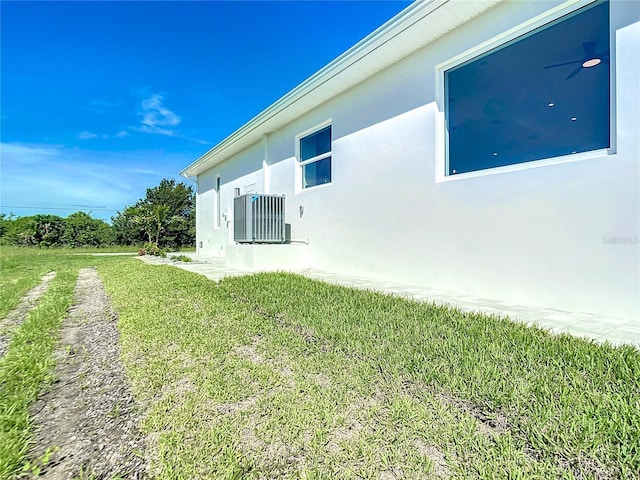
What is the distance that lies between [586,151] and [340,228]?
414 cm

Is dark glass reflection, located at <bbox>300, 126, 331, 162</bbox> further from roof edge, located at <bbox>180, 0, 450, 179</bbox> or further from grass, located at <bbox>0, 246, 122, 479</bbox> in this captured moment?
grass, located at <bbox>0, 246, 122, 479</bbox>

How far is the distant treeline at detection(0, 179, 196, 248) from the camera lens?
61.0 feet

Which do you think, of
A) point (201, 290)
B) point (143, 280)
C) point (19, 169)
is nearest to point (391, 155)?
point (201, 290)

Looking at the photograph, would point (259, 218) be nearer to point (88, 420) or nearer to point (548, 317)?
point (548, 317)

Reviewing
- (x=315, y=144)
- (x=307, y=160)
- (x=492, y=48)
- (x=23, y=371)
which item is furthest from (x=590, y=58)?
(x=23, y=371)

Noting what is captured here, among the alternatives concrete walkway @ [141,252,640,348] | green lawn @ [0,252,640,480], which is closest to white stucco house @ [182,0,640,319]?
concrete walkway @ [141,252,640,348]

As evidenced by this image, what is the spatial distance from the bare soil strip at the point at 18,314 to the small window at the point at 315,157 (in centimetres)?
548

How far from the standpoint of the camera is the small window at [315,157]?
7.28 metres

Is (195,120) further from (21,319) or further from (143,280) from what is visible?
(21,319)

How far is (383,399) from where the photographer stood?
5.54 ft

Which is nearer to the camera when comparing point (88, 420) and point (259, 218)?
point (88, 420)

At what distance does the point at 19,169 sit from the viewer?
72.8ft

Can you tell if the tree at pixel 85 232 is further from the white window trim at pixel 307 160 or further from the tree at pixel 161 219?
the white window trim at pixel 307 160

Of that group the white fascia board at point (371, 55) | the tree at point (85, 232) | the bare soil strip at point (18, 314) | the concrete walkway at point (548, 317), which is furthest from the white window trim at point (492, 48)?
the tree at point (85, 232)
